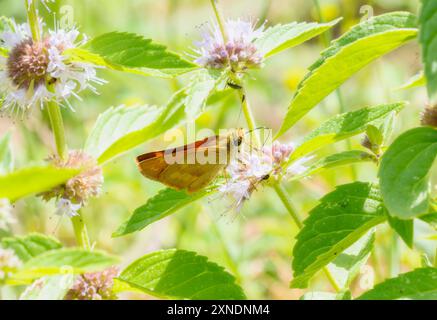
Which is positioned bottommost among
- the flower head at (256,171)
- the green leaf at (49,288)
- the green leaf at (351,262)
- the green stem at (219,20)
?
the green leaf at (49,288)

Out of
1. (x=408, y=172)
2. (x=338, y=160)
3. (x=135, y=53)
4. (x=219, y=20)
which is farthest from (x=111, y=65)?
(x=408, y=172)

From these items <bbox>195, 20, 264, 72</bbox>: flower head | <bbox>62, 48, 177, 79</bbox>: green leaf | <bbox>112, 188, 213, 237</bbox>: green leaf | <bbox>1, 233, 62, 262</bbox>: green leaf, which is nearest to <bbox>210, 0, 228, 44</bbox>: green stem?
<bbox>195, 20, 264, 72</bbox>: flower head

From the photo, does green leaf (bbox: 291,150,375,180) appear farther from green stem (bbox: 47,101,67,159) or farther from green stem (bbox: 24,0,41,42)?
green stem (bbox: 24,0,41,42)

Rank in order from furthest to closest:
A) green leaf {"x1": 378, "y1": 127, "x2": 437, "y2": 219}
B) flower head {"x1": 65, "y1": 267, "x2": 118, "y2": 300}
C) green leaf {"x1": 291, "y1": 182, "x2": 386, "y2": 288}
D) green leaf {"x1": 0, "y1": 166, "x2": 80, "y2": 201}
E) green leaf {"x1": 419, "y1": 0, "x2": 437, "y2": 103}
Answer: flower head {"x1": 65, "y1": 267, "x2": 118, "y2": 300}
green leaf {"x1": 291, "y1": 182, "x2": 386, "y2": 288}
green leaf {"x1": 378, "y1": 127, "x2": 437, "y2": 219}
green leaf {"x1": 419, "y1": 0, "x2": 437, "y2": 103}
green leaf {"x1": 0, "y1": 166, "x2": 80, "y2": 201}

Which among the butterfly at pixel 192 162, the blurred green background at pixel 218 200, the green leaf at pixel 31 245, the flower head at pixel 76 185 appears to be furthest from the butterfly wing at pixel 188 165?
the blurred green background at pixel 218 200

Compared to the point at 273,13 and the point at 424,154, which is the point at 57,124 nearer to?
the point at 424,154

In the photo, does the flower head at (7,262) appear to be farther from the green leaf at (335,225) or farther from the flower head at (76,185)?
the green leaf at (335,225)
